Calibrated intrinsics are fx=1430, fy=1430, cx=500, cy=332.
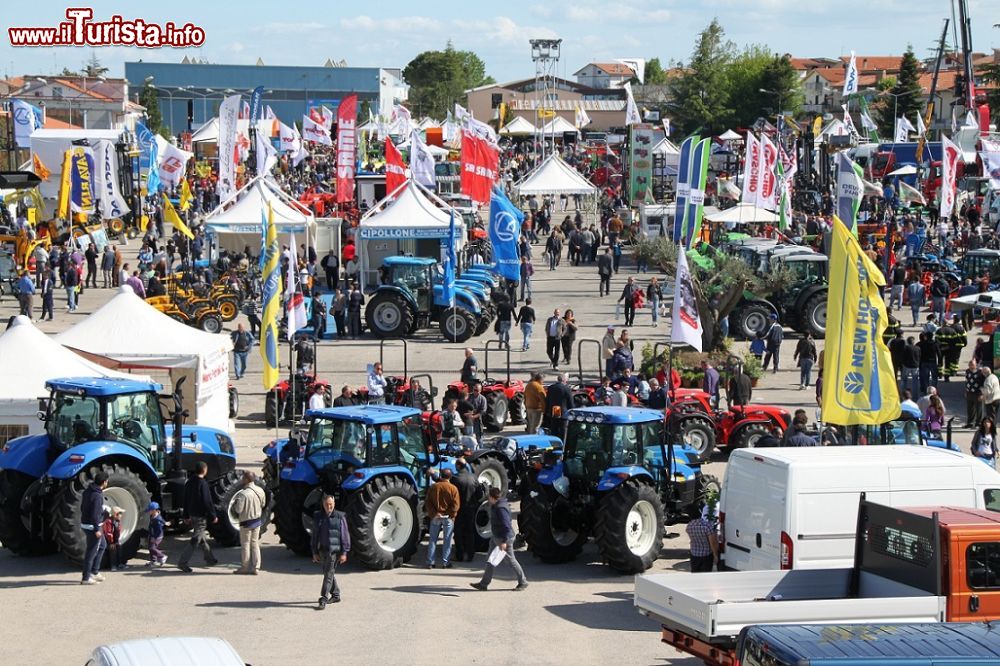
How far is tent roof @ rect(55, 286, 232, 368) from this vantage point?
20469 mm

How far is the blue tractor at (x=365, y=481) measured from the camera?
14.1 meters

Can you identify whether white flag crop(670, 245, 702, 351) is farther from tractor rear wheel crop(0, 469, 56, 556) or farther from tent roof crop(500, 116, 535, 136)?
tent roof crop(500, 116, 535, 136)

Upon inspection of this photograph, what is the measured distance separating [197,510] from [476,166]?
22787 mm

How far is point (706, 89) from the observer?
3691 inches

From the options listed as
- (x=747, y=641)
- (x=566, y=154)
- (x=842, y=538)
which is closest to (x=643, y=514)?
(x=842, y=538)

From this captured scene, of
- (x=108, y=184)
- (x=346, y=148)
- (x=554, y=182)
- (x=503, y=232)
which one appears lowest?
(x=503, y=232)

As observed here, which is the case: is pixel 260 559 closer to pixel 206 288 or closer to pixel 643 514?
pixel 643 514

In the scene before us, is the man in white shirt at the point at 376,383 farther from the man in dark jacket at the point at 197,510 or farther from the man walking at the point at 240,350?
the man in dark jacket at the point at 197,510

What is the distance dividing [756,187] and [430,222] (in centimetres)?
1072

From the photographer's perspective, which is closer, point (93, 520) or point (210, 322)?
point (93, 520)

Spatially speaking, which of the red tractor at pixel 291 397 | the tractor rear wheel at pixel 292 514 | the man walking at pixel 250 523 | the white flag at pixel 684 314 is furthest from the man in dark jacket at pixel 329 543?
the red tractor at pixel 291 397

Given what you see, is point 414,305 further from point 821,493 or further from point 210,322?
point 821,493

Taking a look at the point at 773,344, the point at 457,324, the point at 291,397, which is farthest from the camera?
the point at 457,324

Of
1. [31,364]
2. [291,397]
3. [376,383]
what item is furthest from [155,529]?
[291,397]
